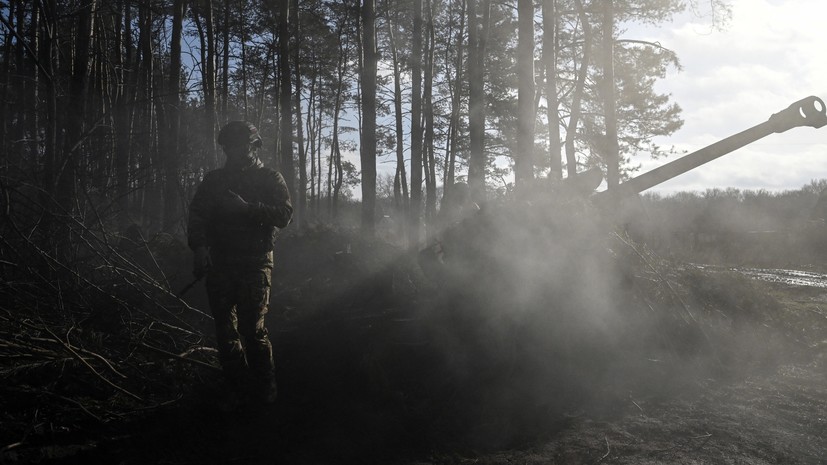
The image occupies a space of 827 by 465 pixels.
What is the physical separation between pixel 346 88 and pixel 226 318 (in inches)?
1004

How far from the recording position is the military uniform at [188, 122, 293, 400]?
14.2 feet

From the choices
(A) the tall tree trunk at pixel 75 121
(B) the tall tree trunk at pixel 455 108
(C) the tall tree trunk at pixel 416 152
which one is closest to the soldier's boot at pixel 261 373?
(A) the tall tree trunk at pixel 75 121

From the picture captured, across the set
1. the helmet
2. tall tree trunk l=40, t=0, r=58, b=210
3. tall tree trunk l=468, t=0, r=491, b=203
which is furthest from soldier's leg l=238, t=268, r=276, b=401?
tall tree trunk l=468, t=0, r=491, b=203

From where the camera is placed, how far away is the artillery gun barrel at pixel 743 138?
25.5 ft

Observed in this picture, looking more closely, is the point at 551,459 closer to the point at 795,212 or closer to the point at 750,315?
the point at 750,315

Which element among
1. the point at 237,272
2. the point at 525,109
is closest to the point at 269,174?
the point at 237,272

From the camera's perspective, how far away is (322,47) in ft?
79.2

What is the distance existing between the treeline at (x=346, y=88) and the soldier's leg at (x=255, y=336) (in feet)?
6.63

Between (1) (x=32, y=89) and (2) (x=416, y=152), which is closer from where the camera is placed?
(1) (x=32, y=89)

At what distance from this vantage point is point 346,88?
2853 centimetres

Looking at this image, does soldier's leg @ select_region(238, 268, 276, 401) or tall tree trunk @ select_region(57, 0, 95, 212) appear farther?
tall tree trunk @ select_region(57, 0, 95, 212)

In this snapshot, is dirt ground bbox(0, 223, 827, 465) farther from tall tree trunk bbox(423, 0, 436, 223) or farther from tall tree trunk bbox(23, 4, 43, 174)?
tall tree trunk bbox(423, 0, 436, 223)

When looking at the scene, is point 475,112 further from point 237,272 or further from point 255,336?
point 255,336

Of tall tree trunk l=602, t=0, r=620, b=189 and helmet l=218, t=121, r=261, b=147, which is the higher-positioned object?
tall tree trunk l=602, t=0, r=620, b=189
